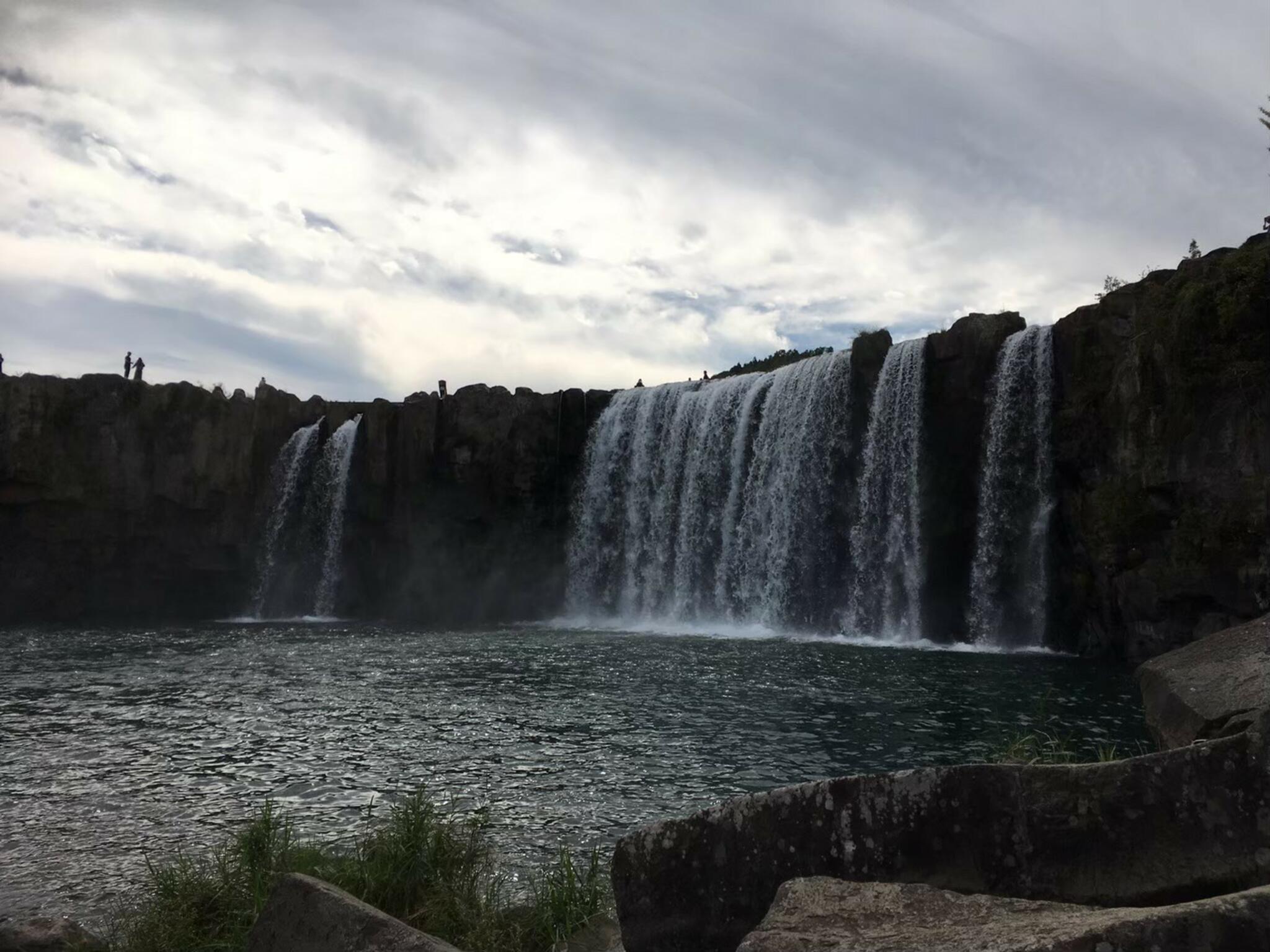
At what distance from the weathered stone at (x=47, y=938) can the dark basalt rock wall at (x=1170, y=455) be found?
2196cm

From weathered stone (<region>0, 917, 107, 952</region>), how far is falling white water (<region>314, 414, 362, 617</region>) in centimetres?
3988

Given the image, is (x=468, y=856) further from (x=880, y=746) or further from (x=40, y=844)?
(x=880, y=746)

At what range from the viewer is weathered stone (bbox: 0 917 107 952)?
686 centimetres

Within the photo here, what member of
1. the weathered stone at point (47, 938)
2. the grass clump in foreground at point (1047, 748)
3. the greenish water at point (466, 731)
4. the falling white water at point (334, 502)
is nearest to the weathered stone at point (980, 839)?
the weathered stone at point (47, 938)

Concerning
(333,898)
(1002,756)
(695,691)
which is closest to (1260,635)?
(1002,756)

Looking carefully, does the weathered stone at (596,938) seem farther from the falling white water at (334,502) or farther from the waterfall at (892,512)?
the falling white water at (334,502)

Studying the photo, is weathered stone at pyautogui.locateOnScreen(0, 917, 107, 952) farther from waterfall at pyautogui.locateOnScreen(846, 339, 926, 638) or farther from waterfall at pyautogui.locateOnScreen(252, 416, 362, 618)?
waterfall at pyautogui.locateOnScreen(252, 416, 362, 618)

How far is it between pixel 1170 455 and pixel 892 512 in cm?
1009

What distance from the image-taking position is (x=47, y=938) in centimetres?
696

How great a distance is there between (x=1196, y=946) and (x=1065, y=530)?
2822cm

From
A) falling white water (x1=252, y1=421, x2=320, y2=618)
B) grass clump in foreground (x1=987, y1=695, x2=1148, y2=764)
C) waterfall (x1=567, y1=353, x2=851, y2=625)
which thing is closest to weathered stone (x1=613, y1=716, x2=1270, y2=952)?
grass clump in foreground (x1=987, y1=695, x2=1148, y2=764)

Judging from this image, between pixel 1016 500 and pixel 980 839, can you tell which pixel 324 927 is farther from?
pixel 1016 500

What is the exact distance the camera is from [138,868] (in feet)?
29.7

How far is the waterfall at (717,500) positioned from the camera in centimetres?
3441
